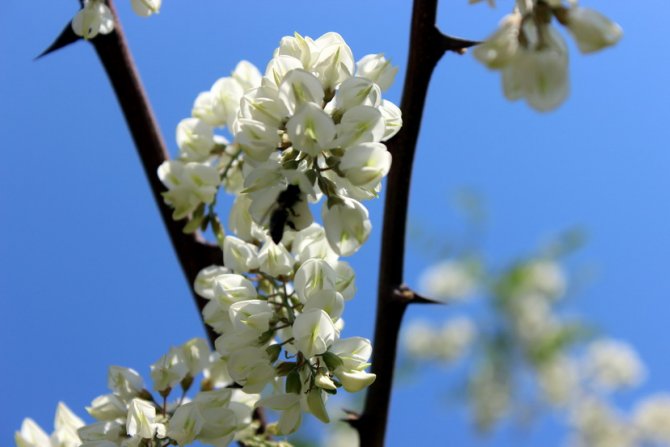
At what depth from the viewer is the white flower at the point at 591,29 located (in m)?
0.44

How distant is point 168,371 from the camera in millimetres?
686

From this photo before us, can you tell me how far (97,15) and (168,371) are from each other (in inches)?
12.8

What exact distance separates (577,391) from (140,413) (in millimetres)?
3272

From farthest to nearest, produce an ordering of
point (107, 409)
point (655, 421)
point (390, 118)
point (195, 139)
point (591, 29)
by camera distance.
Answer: point (655, 421) → point (195, 139) → point (107, 409) → point (390, 118) → point (591, 29)

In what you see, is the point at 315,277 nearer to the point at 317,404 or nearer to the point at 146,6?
the point at 317,404

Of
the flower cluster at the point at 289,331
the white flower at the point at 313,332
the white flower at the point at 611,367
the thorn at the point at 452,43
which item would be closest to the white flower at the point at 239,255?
the flower cluster at the point at 289,331

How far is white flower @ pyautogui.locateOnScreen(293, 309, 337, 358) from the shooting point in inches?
21.0

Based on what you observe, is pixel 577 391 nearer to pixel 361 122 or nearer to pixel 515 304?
pixel 515 304

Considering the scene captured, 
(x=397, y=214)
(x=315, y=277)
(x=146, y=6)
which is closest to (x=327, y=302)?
Result: (x=315, y=277)

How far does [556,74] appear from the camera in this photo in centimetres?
45

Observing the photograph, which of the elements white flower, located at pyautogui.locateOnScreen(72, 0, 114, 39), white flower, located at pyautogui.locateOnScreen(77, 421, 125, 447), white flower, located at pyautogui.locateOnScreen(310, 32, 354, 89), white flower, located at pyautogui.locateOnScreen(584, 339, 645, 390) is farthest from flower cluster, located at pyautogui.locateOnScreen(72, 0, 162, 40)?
white flower, located at pyautogui.locateOnScreen(584, 339, 645, 390)

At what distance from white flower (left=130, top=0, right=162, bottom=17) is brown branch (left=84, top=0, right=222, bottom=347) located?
0.25 feet

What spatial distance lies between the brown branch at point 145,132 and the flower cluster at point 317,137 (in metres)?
0.22

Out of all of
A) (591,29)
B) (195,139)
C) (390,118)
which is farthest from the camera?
(195,139)
